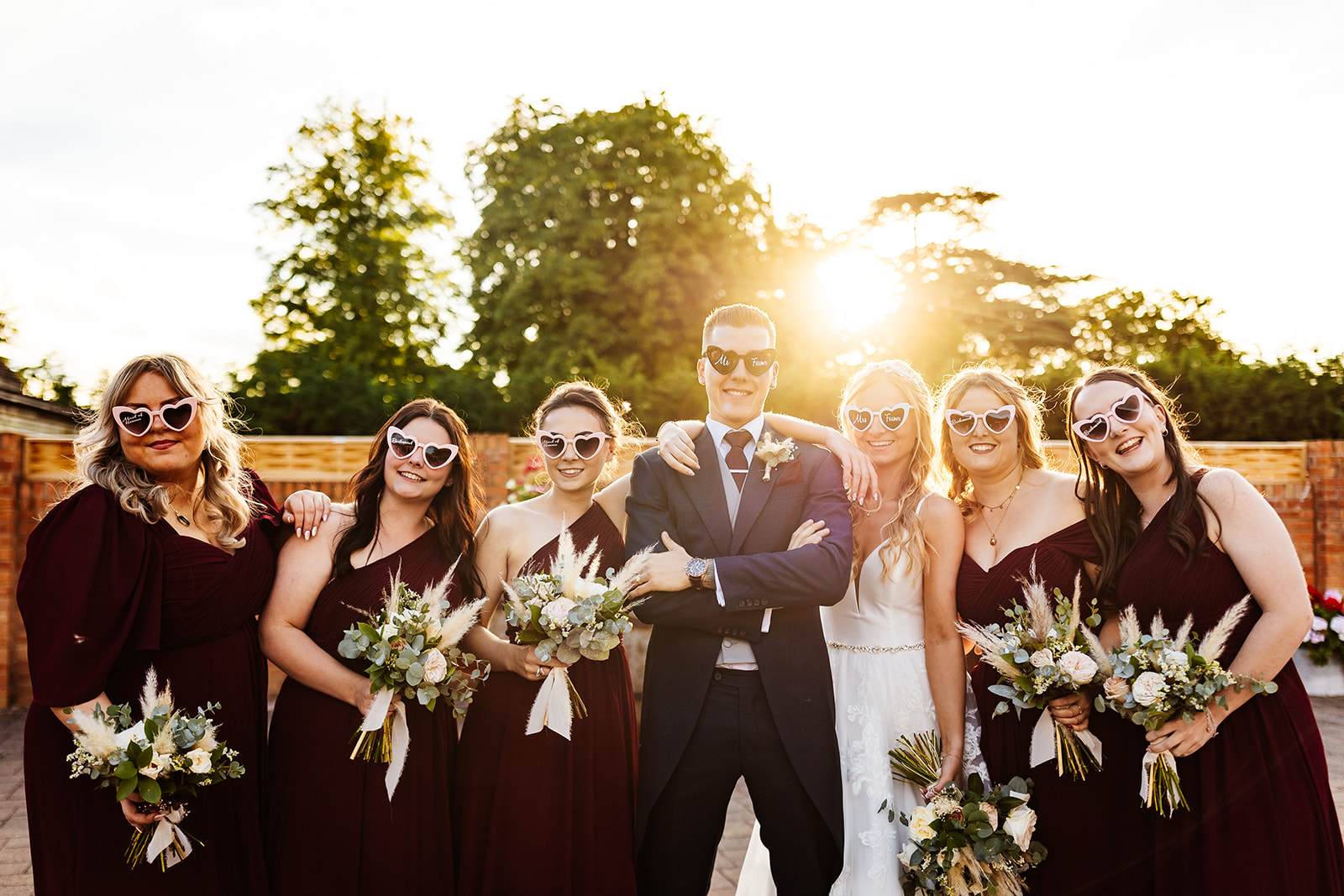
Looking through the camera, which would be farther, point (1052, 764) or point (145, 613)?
point (1052, 764)

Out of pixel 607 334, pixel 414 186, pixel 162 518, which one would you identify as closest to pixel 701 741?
pixel 162 518

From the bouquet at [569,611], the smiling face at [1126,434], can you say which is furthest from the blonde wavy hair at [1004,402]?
the bouquet at [569,611]

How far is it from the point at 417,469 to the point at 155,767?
1.49 m

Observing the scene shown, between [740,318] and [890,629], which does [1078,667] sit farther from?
[740,318]

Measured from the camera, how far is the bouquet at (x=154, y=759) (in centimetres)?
287

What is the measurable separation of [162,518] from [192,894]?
1.47m

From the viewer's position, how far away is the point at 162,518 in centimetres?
338

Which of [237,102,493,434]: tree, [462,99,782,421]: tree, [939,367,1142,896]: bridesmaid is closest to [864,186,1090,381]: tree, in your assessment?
[462,99,782,421]: tree

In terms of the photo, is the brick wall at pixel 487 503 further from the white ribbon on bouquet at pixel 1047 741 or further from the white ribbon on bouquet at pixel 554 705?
the white ribbon on bouquet at pixel 1047 741

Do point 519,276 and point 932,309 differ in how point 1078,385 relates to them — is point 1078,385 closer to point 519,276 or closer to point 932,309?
point 519,276

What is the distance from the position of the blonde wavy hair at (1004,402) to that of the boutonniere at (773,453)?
93 cm

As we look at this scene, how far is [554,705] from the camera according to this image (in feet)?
11.2

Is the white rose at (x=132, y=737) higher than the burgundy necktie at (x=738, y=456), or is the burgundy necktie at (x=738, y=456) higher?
the burgundy necktie at (x=738, y=456)

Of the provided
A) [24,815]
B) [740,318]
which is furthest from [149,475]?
[24,815]
